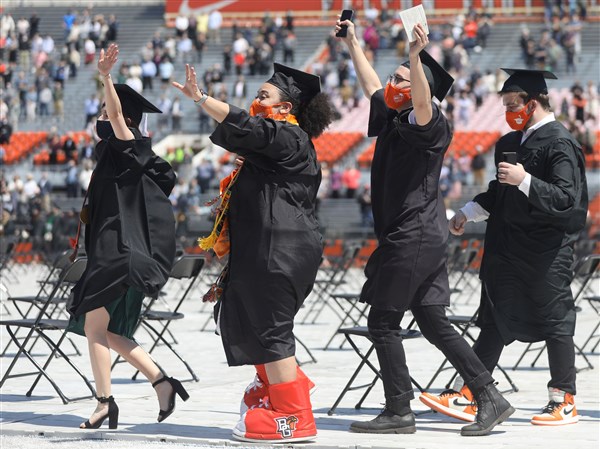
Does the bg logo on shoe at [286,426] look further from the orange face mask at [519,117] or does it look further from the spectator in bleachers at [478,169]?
the spectator in bleachers at [478,169]

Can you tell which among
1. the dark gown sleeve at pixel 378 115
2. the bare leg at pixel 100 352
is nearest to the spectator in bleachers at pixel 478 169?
the dark gown sleeve at pixel 378 115

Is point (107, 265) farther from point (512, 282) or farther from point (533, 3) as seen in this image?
point (533, 3)

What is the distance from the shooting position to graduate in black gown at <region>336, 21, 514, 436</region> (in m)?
7.11

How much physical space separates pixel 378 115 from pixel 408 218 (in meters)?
0.60

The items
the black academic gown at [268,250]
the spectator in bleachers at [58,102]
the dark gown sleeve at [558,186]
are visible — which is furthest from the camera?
the spectator in bleachers at [58,102]

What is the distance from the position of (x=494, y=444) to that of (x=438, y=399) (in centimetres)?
83

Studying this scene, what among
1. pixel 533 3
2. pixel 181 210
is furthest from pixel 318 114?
pixel 533 3

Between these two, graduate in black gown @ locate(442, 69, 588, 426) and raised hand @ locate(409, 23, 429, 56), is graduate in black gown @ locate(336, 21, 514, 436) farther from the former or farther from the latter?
graduate in black gown @ locate(442, 69, 588, 426)

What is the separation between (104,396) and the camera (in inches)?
290

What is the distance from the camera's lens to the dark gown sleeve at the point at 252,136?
21.4ft

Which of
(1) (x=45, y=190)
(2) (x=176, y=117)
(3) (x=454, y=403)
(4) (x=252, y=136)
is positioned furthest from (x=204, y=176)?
(4) (x=252, y=136)

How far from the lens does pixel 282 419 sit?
686 centimetres

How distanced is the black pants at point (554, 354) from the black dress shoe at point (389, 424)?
0.79 metres

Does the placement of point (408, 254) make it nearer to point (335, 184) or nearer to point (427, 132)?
point (427, 132)
